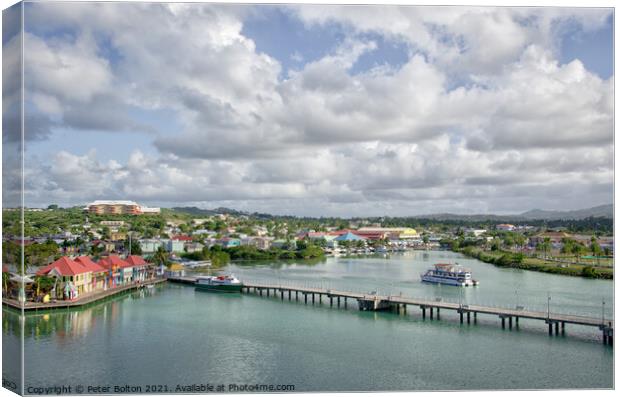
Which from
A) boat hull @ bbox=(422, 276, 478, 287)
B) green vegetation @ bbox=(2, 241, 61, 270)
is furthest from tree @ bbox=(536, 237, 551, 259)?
green vegetation @ bbox=(2, 241, 61, 270)

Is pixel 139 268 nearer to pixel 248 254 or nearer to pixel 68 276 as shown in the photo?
pixel 68 276

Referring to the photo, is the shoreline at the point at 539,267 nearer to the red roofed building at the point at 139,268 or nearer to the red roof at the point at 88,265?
the red roofed building at the point at 139,268

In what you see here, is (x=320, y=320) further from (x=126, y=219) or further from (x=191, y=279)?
(x=126, y=219)

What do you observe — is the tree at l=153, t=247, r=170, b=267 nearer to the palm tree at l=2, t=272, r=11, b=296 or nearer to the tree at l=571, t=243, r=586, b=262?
the palm tree at l=2, t=272, r=11, b=296

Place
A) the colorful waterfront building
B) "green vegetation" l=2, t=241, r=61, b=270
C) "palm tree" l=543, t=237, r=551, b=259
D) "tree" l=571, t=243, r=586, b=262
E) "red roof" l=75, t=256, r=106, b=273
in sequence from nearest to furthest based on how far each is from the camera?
1. "green vegetation" l=2, t=241, r=61, b=270
2. "red roof" l=75, t=256, r=106, b=273
3. the colorful waterfront building
4. "tree" l=571, t=243, r=586, b=262
5. "palm tree" l=543, t=237, r=551, b=259

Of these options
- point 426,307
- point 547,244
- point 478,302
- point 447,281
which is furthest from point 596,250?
point 426,307

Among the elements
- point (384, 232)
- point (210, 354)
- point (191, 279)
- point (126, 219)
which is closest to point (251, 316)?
point (210, 354)

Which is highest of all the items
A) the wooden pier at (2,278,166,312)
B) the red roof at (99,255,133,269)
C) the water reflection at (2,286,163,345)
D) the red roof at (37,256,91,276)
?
the red roof at (37,256,91,276)

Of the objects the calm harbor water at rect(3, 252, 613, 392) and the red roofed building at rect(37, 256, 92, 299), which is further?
the red roofed building at rect(37, 256, 92, 299)
